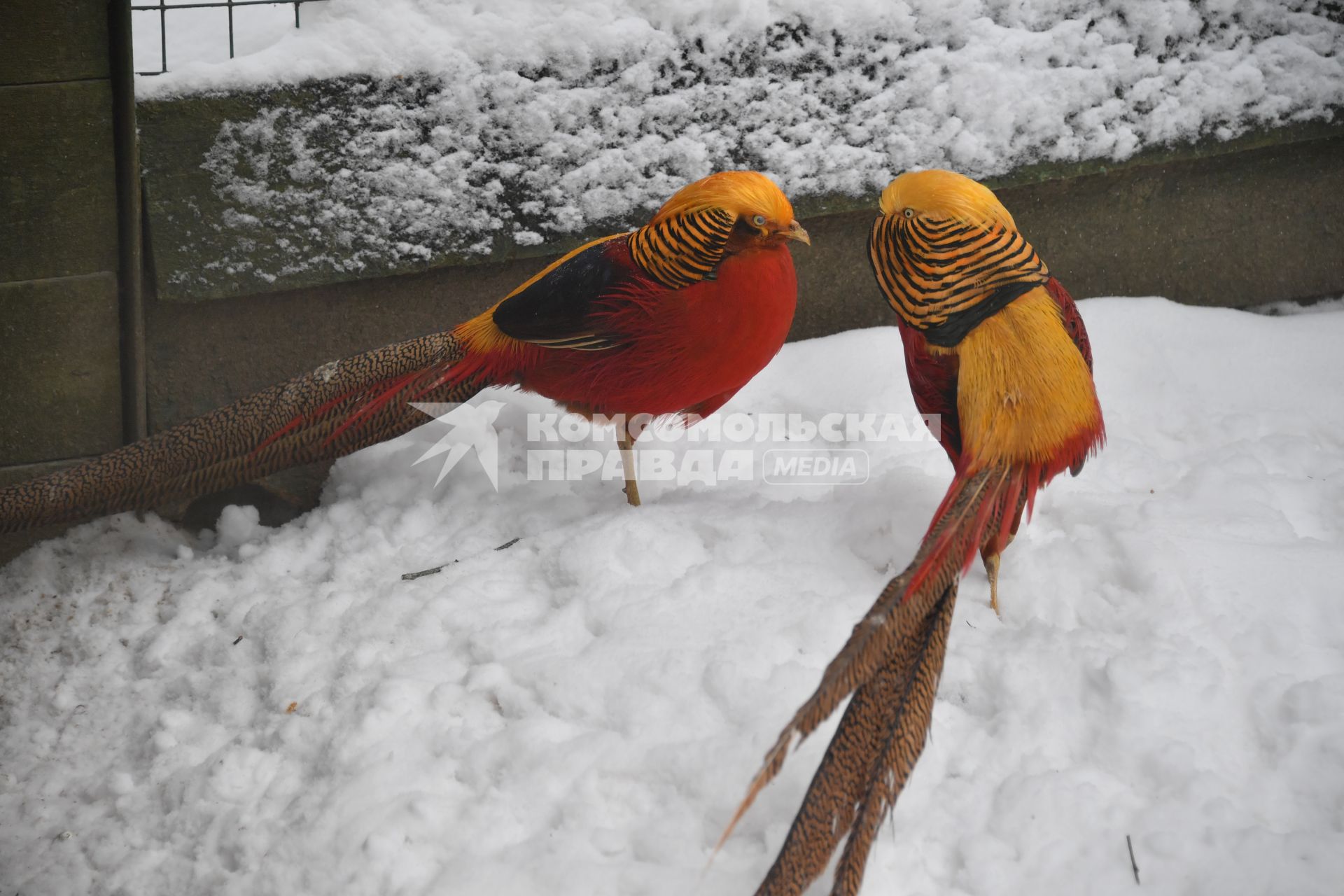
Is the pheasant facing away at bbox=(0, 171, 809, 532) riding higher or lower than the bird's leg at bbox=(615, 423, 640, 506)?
higher

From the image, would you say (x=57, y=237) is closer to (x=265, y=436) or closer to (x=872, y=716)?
(x=265, y=436)

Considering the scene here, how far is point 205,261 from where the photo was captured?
2465mm

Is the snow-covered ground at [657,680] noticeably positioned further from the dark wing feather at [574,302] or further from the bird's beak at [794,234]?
the bird's beak at [794,234]

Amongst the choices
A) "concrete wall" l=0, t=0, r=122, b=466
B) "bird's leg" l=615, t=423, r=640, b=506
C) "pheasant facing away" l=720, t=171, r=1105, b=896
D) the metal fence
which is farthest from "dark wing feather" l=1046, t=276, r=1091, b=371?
"concrete wall" l=0, t=0, r=122, b=466

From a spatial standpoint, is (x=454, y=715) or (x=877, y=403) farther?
(x=877, y=403)

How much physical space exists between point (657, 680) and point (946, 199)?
3.45 ft

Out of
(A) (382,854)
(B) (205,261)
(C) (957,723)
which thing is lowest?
(A) (382,854)

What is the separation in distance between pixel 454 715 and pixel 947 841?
2.86 ft

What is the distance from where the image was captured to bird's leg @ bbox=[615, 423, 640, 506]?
233cm

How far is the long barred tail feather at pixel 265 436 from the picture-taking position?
214 cm

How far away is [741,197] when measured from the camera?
1.94 m

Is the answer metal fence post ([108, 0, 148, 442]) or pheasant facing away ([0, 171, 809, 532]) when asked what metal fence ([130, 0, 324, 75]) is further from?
pheasant facing away ([0, 171, 809, 532])

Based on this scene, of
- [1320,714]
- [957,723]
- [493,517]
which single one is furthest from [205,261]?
[1320,714]

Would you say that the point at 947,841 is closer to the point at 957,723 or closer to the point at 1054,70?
the point at 957,723
